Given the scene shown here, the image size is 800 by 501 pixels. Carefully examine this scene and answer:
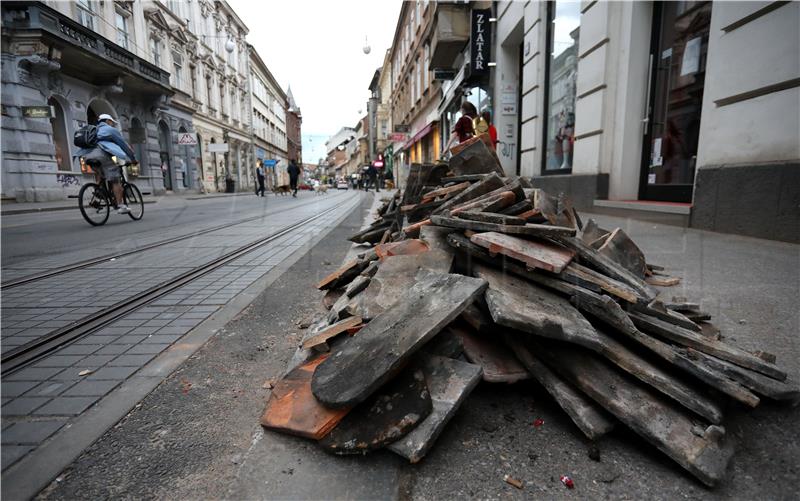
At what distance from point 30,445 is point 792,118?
247 inches

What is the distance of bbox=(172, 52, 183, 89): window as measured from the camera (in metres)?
28.6

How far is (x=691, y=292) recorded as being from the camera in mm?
2877

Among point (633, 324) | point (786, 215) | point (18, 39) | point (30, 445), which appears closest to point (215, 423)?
point (30, 445)

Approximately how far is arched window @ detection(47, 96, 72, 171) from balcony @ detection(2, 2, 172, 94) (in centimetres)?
179

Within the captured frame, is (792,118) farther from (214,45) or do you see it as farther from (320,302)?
(214,45)

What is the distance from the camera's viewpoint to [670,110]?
631 cm

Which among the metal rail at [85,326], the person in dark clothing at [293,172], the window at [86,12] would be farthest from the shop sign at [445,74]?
the window at [86,12]

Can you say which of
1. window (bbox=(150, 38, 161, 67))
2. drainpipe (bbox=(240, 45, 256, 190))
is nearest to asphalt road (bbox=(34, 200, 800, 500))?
A: window (bbox=(150, 38, 161, 67))

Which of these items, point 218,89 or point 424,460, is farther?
point 218,89

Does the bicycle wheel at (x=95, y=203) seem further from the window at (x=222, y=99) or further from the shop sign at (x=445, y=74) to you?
the window at (x=222, y=99)

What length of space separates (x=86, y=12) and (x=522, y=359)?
26.7 meters

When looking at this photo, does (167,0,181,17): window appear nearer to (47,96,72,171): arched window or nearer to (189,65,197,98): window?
(189,65,197,98): window

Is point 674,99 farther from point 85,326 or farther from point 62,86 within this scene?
point 62,86

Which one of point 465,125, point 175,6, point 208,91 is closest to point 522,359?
point 465,125
